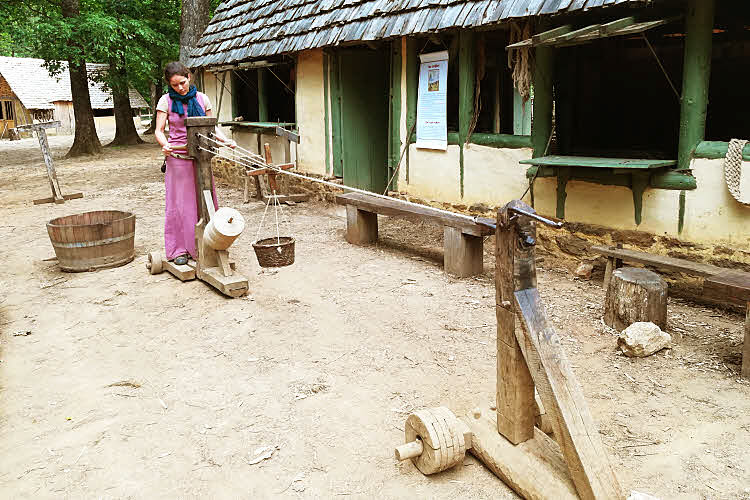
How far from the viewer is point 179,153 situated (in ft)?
19.4

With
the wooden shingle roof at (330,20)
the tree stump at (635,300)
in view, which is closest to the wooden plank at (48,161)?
the wooden shingle roof at (330,20)

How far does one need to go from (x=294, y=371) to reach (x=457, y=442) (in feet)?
5.18

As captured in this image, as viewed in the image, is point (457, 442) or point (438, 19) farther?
point (438, 19)

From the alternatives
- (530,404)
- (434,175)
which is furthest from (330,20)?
(530,404)

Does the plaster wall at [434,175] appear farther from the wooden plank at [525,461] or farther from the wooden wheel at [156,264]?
the wooden plank at [525,461]

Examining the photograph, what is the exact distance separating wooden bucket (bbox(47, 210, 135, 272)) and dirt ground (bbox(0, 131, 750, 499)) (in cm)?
14

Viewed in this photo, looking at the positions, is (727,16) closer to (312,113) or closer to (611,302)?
(611,302)

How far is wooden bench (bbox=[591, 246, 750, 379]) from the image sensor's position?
151 inches

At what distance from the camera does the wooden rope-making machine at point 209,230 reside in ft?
18.0

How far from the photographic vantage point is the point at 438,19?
661cm

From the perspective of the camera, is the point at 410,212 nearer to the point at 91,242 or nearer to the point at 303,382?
the point at 303,382

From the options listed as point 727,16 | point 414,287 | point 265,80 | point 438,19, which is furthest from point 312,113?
point 727,16

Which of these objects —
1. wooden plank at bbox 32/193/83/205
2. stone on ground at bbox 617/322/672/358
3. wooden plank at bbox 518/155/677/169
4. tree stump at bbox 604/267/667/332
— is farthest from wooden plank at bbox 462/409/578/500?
wooden plank at bbox 32/193/83/205

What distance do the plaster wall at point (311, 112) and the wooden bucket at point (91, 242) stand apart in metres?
3.85
